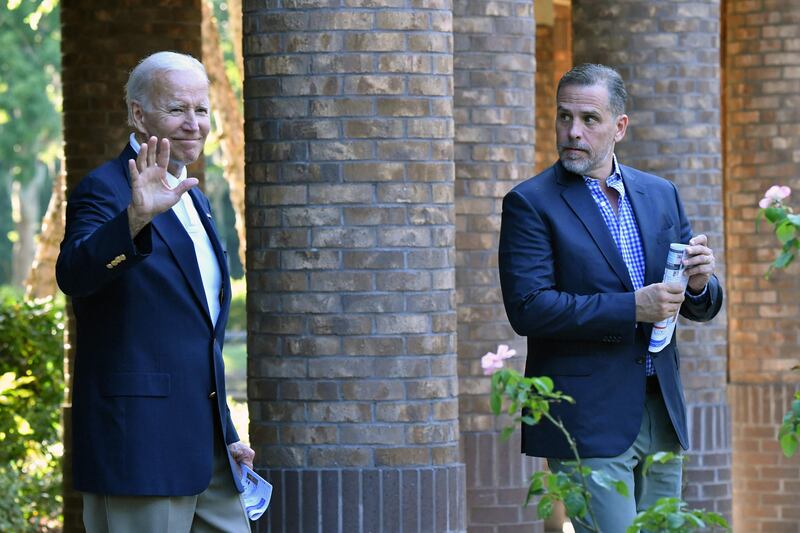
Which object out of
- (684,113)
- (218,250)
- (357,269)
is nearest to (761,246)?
(684,113)

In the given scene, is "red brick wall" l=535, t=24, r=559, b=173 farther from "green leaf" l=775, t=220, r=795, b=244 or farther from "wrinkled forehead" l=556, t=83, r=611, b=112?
"green leaf" l=775, t=220, r=795, b=244

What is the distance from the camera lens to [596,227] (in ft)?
17.4

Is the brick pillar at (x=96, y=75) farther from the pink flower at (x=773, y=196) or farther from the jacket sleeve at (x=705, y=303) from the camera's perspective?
the pink flower at (x=773, y=196)

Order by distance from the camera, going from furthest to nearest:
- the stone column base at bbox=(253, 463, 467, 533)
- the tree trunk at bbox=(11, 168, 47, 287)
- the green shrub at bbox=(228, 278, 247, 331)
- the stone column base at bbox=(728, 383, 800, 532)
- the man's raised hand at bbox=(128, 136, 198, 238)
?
the tree trunk at bbox=(11, 168, 47, 287)
the green shrub at bbox=(228, 278, 247, 331)
the stone column base at bbox=(728, 383, 800, 532)
the stone column base at bbox=(253, 463, 467, 533)
the man's raised hand at bbox=(128, 136, 198, 238)

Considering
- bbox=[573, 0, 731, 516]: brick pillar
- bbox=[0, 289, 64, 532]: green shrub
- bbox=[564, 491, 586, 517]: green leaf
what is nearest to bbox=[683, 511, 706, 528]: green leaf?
bbox=[564, 491, 586, 517]: green leaf

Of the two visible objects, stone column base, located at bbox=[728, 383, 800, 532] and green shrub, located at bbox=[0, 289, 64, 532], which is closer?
stone column base, located at bbox=[728, 383, 800, 532]

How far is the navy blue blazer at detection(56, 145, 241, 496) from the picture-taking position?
467 centimetres

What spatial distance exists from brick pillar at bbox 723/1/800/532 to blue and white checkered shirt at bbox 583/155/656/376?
22.2ft

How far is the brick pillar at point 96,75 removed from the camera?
36.1 ft

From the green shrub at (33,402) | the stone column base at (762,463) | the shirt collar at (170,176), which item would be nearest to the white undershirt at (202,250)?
A: the shirt collar at (170,176)

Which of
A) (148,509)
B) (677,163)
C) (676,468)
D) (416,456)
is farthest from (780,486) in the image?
(148,509)

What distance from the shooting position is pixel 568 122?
5.32m

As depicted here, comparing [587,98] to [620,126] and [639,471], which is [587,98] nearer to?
[620,126]

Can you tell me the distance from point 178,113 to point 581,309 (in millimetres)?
1304
